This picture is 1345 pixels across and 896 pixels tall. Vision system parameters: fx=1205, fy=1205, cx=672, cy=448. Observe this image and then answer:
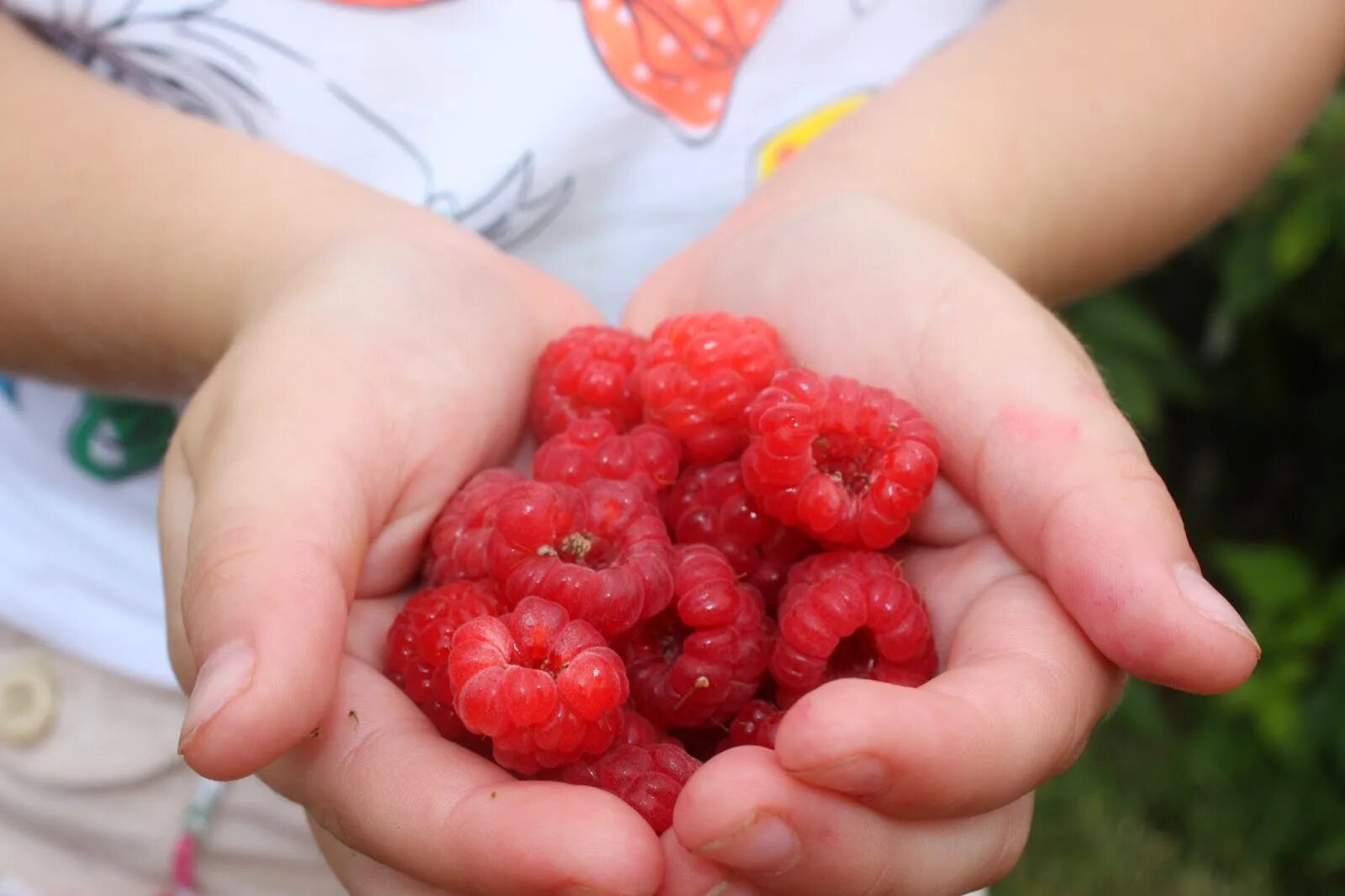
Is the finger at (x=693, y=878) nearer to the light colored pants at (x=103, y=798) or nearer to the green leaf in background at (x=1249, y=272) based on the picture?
the light colored pants at (x=103, y=798)

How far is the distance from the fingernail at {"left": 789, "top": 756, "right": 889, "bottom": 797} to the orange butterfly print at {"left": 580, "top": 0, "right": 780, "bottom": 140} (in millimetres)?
789

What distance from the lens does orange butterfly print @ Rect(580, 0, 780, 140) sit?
1.18 meters

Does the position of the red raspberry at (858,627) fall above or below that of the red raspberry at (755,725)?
above

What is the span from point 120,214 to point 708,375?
0.53 metres

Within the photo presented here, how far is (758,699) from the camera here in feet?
2.90

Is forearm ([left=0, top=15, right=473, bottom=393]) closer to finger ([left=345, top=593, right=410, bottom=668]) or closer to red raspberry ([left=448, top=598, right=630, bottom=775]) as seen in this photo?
finger ([left=345, top=593, right=410, bottom=668])

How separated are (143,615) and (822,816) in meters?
0.78

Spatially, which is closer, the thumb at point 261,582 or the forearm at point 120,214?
the thumb at point 261,582

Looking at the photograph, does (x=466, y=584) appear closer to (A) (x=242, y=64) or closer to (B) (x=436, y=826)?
(B) (x=436, y=826)

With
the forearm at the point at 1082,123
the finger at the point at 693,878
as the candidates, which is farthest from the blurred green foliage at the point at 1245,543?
the finger at the point at 693,878

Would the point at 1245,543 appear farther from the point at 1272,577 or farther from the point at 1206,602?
the point at 1206,602

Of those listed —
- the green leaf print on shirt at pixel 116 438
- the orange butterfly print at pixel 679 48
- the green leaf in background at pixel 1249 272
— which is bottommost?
the green leaf in background at pixel 1249 272

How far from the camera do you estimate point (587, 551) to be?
0.84 metres

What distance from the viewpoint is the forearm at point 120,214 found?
1018mm
